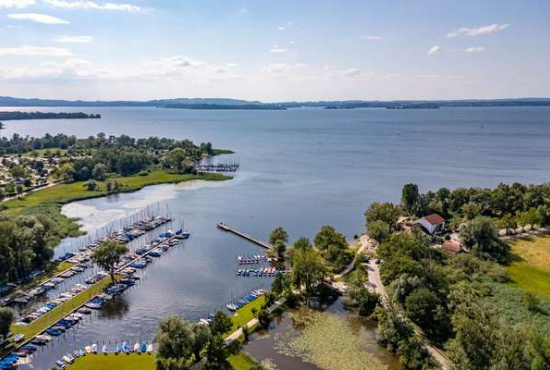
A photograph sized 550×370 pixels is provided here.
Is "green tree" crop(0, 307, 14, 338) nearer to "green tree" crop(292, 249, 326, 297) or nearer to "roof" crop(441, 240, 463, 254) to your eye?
"green tree" crop(292, 249, 326, 297)

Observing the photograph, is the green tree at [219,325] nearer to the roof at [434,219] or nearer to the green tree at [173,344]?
the green tree at [173,344]

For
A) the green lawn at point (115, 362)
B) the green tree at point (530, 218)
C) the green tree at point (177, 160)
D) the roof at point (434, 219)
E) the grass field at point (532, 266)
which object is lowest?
the green lawn at point (115, 362)

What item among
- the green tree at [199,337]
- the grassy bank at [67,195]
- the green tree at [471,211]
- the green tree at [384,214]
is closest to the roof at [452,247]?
the green tree at [384,214]

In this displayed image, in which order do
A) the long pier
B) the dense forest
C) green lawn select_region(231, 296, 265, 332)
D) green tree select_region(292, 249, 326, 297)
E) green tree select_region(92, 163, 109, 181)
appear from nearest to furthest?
1. the dense forest
2. green lawn select_region(231, 296, 265, 332)
3. green tree select_region(292, 249, 326, 297)
4. the long pier
5. green tree select_region(92, 163, 109, 181)

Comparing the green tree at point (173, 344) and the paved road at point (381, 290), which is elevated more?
the green tree at point (173, 344)

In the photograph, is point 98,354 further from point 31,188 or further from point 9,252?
point 31,188

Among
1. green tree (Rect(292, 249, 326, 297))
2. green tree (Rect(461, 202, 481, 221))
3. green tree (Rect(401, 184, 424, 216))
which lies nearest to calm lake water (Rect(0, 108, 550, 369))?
green tree (Rect(292, 249, 326, 297))
